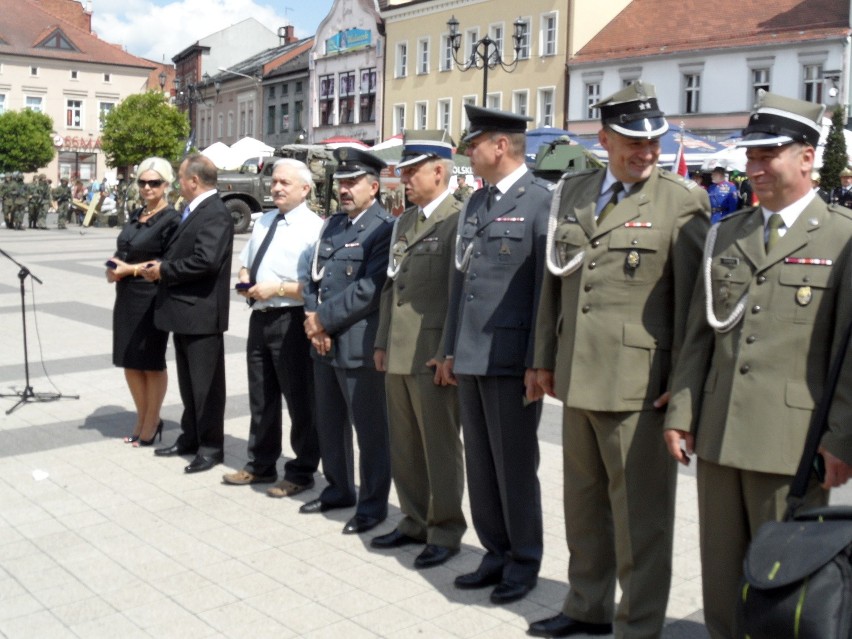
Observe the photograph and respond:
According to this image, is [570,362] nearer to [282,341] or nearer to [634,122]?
[634,122]

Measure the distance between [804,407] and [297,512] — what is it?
3.34 meters

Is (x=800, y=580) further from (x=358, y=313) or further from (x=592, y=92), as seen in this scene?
(x=592, y=92)

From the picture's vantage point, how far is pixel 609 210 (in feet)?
13.1

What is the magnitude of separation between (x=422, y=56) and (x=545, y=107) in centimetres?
990

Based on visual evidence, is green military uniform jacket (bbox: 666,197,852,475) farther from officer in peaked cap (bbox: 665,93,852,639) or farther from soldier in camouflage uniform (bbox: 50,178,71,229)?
soldier in camouflage uniform (bbox: 50,178,71,229)

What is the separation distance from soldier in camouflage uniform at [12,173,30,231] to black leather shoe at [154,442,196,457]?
27826mm

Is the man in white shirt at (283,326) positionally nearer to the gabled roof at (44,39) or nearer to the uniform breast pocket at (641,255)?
the uniform breast pocket at (641,255)

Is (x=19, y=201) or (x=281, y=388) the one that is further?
(x=19, y=201)

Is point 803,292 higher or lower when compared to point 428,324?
higher

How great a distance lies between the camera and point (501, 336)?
451 centimetres

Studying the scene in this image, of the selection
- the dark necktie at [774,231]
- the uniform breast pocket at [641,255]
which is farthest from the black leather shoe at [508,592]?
the dark necktie at [774,231]

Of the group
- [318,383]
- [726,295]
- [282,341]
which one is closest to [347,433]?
[318,383]

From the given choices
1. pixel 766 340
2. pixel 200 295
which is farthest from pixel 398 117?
pixel 766 340

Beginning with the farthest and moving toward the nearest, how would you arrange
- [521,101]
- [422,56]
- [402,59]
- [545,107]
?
1. [402,59]
2. [422,56]
3. [521,101]
4. [545,107]
